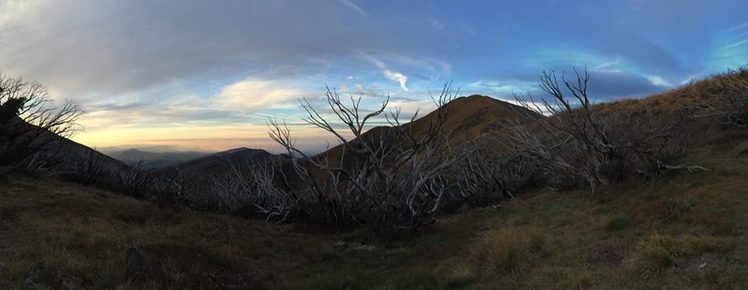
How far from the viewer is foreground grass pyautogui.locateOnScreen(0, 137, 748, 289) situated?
686cm

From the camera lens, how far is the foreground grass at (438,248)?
686 cm

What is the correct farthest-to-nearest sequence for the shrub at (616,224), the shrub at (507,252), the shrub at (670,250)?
the shrub at (616,224) < the shrub at (507,252) < the shrub at (670,250)

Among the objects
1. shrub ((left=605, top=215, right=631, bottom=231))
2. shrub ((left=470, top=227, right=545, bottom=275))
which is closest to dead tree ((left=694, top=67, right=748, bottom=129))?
shrub ((left=605, top=215, right=631, bottom=231))

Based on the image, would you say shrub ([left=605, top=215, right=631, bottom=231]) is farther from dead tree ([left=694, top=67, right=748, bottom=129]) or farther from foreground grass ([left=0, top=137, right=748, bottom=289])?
dead tree ([left=694, top=67, right=748, bottom=129])

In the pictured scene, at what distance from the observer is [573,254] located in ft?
27.8

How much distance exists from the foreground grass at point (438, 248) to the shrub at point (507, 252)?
0.02 meters

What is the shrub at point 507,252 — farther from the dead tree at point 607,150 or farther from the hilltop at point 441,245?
the dead tree at point 607,150

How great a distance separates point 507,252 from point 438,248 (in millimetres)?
3381

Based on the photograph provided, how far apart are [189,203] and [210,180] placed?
1323 centimetres

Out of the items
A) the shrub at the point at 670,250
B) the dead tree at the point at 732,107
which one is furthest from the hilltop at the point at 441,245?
the dead tree at the point at 732,107

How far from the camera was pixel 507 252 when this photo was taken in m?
8.55

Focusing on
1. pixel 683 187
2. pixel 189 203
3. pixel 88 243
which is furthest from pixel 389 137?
pixel 189 203

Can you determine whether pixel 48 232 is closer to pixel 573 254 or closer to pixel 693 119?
pixel 573 254

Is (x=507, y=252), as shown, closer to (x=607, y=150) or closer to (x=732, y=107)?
(x=607, y=150)
